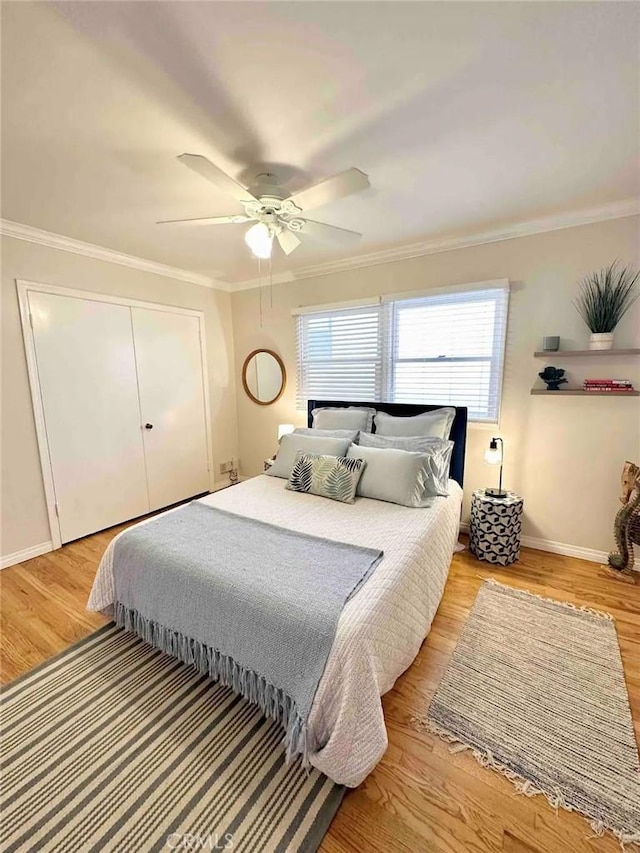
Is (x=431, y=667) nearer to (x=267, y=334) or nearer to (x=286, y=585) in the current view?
(x=286, y=585)

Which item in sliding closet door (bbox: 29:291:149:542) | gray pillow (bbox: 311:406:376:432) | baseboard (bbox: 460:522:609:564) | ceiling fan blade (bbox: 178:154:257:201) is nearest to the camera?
ceiling fan blade (bbox: 178:154:257:201)

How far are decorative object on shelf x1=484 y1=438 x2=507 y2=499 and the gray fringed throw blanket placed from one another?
1.49 metres

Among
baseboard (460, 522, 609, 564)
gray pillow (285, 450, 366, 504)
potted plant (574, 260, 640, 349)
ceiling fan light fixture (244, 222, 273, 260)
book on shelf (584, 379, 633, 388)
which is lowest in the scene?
baseboard (460, 522, 609, 564)

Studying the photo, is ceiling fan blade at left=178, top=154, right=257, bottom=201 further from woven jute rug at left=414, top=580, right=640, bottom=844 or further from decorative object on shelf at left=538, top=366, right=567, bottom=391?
woven jute rug at left=414, top=580, right=640, bottom=844

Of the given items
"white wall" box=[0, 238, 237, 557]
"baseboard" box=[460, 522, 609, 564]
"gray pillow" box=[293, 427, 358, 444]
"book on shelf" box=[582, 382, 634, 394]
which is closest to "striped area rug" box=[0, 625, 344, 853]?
"white wall" box=[0, 238, 237, 557]

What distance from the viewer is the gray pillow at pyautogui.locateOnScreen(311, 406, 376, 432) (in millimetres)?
3053

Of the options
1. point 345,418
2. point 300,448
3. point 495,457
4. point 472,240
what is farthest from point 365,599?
point 472,240

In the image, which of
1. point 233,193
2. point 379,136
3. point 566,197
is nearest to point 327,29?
point 379,136

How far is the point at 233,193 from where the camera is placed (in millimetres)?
1646

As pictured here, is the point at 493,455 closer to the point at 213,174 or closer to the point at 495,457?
the point at 495,457

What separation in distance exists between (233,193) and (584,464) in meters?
2.88

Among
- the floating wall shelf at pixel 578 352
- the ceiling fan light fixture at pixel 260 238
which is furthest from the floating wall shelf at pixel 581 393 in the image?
the ceiling fan light fixture at pixel 260 238

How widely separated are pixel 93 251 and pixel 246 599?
3.12 metres

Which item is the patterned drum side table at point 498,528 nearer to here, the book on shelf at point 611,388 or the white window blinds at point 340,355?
the book on shelf at point 611,388
